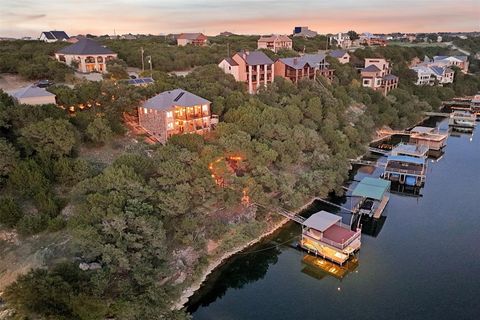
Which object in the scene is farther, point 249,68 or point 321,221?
point 249,68

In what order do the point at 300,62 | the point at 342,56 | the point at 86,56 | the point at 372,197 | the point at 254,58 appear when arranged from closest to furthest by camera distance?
1. the point at 372,197
2. the point at 86,56
3. the point at 254,58
4. the point at 300,62
5. the point at 342,56

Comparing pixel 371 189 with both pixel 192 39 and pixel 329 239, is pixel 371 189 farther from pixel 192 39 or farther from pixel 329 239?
pixel 192 39

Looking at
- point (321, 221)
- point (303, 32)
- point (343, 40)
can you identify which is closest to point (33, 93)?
point (321, 221)

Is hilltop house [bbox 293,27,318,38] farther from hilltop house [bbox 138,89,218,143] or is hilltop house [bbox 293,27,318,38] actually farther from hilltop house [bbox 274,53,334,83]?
hilltop house [bbox 138,89,218,143]

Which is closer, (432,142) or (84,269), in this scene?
(84,269)

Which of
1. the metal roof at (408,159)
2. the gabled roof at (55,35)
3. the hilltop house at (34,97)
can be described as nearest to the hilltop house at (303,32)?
the gabled roof at (55,35)

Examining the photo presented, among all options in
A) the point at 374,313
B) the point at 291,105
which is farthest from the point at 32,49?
the point at 374,313

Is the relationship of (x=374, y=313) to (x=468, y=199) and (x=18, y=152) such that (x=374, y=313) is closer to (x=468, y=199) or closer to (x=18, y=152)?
(x=468, y=199)
